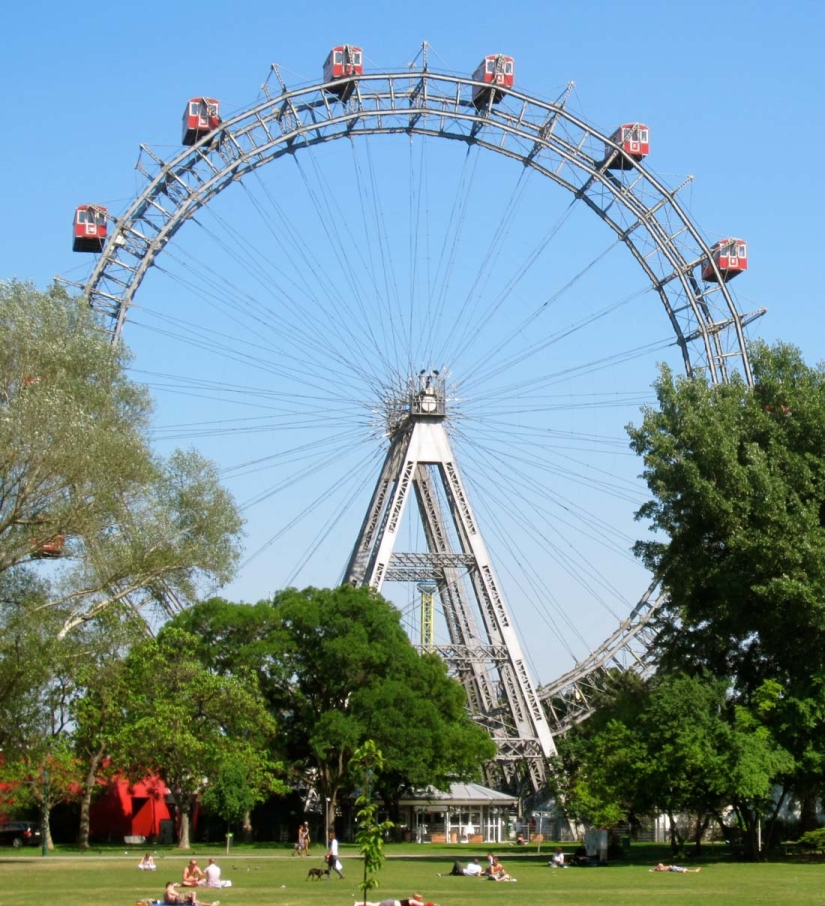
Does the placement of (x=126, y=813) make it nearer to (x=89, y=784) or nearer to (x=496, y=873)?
(x=89, y=784)

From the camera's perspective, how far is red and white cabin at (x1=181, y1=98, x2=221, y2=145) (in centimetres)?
4819

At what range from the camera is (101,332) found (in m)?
35.8

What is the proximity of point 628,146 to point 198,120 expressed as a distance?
16711 mm

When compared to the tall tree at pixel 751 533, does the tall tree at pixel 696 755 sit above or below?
below

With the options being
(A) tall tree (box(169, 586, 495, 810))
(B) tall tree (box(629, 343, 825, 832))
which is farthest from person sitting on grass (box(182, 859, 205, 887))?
(A) tall tree (box(169, 586, 495, 810))

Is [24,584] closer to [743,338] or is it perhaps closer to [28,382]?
[28,382]

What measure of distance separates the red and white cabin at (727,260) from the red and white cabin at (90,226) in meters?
23.2

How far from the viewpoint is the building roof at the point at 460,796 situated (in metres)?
59.2

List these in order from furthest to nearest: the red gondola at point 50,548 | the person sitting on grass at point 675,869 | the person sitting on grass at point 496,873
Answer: the person sitting on grass at point 675,869 → the red gondola at point 50,548 → the person sitting on grass at point 496,873

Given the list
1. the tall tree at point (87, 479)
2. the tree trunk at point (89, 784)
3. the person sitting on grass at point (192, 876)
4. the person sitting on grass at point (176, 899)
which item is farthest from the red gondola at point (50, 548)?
the tree trunk at point (89, 784)

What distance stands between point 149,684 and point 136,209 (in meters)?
17.0

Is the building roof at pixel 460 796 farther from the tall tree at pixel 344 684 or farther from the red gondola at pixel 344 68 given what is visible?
the red gondola at pixel 344 68

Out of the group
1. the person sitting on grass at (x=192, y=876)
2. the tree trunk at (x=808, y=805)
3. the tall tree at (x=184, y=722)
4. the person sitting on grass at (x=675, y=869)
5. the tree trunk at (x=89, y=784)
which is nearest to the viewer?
the person sitting on grass at (x=192, y=876)

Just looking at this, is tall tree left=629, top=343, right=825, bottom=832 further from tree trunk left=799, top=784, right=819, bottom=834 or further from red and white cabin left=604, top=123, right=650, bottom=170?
red and white cabin left=604, top=123, right=650, bottom=170
